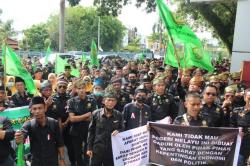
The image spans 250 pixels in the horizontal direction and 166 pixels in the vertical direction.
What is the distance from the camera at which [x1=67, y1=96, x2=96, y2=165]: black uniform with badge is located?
658 centimetres

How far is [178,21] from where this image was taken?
828cm

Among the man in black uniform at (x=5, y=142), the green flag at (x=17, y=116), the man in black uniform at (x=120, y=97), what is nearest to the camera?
the man in black uniform at (x=5, y=142)

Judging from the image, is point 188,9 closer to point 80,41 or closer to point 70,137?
point 70,137

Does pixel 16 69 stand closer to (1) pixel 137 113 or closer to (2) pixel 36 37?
(1) pixel 137 113

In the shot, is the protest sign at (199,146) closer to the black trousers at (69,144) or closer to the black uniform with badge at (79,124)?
the black uniform with badge at (79,124)

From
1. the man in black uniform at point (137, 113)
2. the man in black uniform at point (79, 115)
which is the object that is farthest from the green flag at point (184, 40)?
the man in black uniform at point (79, 115)

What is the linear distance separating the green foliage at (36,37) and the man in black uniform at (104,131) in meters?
67.6

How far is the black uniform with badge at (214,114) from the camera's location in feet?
18.5

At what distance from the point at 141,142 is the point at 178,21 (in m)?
3.71

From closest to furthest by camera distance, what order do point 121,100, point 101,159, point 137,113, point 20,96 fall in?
1. point 101,159
2. point 137,113
3. point 20,96
4. point 121,100

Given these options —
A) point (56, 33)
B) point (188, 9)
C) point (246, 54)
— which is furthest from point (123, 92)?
point (56, 33)

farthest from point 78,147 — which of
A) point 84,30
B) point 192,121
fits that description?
point 84,30

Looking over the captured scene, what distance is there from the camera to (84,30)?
69.8 meters

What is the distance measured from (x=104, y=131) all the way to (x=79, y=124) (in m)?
1.35
